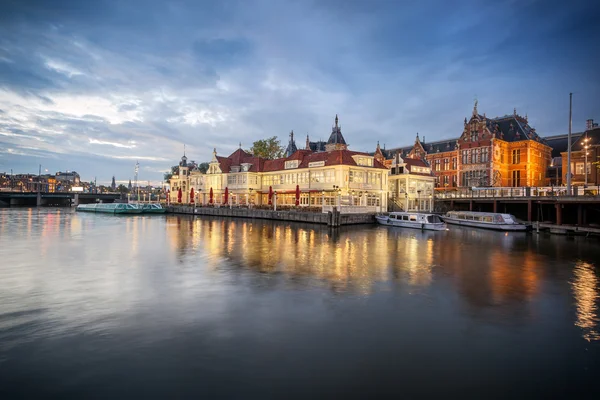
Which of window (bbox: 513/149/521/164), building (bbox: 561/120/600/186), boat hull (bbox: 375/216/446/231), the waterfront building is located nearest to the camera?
boat hull (bbox: 375/216/446/231)

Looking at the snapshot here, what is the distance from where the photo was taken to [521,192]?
51.5 metres

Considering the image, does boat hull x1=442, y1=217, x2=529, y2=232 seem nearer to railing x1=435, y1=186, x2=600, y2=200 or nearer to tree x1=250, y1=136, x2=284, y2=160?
railing x1=435, y1=186, x2=600, y2=200

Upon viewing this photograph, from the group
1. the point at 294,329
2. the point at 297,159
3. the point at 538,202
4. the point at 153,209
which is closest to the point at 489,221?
the point at 538,202

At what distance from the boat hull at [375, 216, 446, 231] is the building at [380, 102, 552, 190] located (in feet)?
103

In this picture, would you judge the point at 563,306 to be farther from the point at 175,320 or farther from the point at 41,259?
the point at 41,259

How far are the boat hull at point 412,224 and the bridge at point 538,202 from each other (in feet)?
43.1

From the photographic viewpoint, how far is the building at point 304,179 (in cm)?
5878

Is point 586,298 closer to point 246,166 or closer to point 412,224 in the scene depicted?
point 412,224

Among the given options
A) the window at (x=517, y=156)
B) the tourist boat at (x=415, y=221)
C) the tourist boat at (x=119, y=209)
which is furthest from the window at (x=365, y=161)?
the tourist boat at (x=119, y=209)

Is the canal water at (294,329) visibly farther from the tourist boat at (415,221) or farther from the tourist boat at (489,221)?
the tourist boat at (489,221)

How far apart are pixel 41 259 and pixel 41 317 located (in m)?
13.0

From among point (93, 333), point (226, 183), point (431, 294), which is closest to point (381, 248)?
point (431, 294)

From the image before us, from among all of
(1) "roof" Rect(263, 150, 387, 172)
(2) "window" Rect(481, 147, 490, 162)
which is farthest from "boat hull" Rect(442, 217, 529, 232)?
(2) "window" Rect(481, 147, 490, 162)

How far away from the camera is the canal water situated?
7.94 meters
